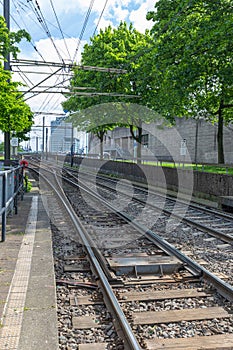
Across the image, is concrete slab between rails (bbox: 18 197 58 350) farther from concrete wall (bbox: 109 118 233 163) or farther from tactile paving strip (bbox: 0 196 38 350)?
concrete wall (bbox: 109 118 233 163)

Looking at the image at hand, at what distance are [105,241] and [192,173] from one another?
10.3 m

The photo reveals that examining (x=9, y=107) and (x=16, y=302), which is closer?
(x=16, y=302)

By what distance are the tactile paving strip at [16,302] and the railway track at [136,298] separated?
18.6 inches

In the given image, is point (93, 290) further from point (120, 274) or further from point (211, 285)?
point (211, 285)

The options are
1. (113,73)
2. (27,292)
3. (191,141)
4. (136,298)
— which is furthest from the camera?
(191,141)

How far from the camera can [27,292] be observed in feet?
15.5

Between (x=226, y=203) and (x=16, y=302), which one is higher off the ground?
(x=226, y=203)

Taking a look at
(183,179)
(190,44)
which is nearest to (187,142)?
(183,179)

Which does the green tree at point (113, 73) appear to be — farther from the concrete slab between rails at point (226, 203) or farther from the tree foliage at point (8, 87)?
the concrete slab between rails at point (226, 203)

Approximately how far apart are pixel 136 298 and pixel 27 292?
1397 millimetres

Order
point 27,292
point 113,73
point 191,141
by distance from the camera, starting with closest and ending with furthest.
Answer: point 27,292, point 113,73, point 191,141

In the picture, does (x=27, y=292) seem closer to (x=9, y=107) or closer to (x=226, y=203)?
(x=9, y=107)

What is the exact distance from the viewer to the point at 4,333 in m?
3.63

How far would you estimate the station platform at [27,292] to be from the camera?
3607 millimetres
